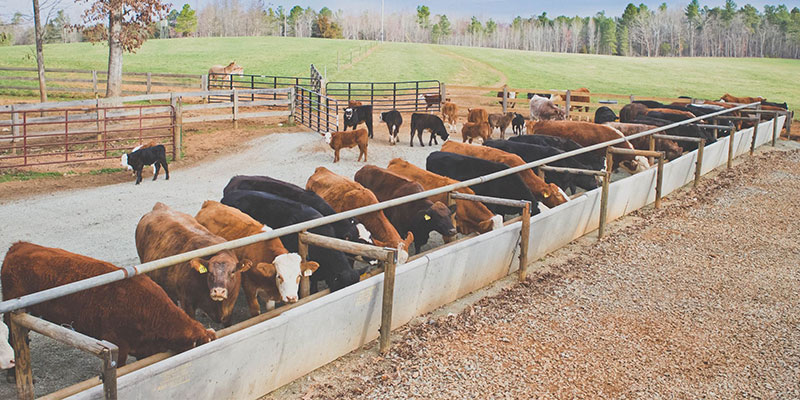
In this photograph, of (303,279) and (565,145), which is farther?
(565,145)

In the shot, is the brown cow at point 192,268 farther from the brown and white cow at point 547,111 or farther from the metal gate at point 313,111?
the brown and white cow at point 547,111

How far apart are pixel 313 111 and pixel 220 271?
16800 mm

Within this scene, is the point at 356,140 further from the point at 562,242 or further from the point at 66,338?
the point at 66,338

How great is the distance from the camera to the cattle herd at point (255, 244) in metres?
5.20

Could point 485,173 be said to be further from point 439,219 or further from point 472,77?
point 472,77

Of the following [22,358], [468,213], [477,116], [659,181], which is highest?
[477,116]

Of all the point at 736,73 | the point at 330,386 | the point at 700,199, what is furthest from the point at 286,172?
the point at 736,73

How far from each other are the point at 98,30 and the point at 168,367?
24.6 meters

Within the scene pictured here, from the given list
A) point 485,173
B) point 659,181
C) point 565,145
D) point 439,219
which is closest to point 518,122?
point 565,145

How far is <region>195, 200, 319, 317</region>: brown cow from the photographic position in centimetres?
630

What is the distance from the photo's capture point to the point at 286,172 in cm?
1487

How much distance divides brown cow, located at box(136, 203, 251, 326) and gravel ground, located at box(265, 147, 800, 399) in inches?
43.8

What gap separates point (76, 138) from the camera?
18719 millimetres

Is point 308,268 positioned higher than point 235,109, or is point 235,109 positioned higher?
point 235,109
